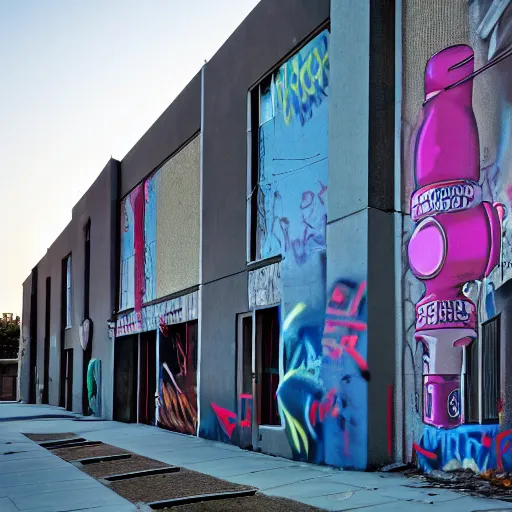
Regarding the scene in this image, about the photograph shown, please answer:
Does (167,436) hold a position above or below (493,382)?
below

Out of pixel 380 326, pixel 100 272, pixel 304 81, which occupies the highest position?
pixel 304 81

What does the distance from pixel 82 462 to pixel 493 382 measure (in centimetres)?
620

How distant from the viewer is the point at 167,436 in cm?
1539

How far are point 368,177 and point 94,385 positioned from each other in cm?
1639

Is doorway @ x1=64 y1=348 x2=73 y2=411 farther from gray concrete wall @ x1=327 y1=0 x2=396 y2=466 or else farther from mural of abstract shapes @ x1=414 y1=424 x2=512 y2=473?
mural of abstract shapes @ x1=414 y1=424 x2=512 y2=473

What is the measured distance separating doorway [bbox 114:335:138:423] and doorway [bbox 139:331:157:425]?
Result: 624 mm

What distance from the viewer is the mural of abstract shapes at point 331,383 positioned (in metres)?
9.30

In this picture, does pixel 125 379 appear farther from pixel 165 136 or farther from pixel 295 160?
pixel 295 160

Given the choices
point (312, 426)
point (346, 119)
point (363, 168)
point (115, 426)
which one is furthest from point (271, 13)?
point (115, 426)

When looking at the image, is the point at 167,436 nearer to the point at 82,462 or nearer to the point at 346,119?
the point at 82,462

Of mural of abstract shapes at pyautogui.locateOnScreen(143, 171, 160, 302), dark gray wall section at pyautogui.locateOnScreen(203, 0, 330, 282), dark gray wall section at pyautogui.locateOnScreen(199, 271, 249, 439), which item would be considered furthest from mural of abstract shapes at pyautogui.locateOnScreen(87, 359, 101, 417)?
dark gray wall section at pyautogui.locateOnScreen(203, 0, 330, 282)

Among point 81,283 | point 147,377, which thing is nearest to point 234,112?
point 147,377

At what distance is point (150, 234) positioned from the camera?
62.3ft

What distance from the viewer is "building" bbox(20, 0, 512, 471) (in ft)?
27.8
